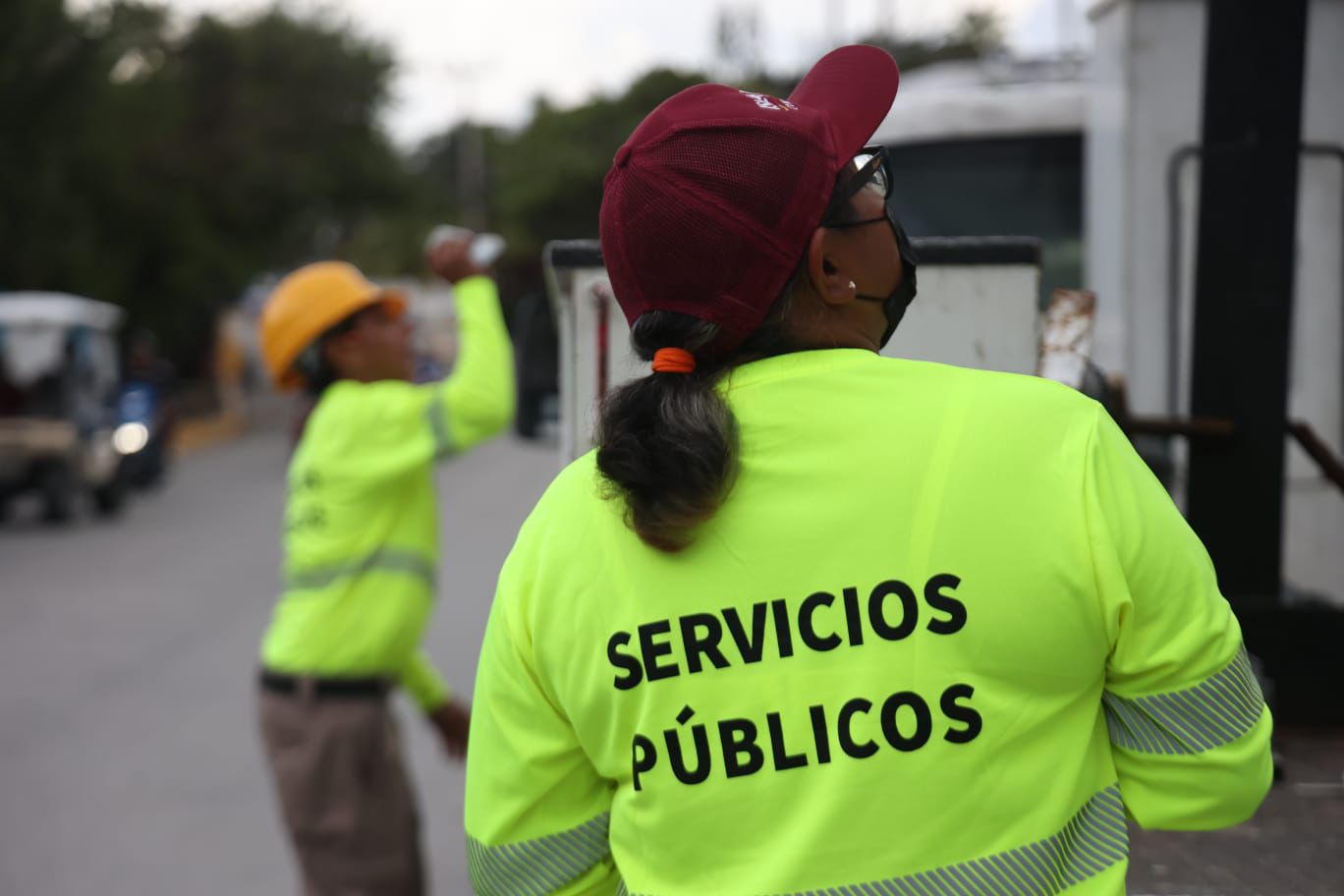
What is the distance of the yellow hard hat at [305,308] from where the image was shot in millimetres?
4305

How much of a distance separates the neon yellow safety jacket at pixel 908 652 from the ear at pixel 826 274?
0.08 m

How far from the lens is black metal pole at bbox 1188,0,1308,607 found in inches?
116

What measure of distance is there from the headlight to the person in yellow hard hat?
48.0 feet

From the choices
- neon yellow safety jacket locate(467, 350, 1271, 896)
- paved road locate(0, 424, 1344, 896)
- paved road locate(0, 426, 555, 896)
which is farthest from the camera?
paved road locate(0, 426, 555, 896)

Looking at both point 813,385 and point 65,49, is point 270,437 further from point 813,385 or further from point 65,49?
point 813,385

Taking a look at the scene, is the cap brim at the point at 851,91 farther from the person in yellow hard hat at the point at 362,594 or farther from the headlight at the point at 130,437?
the headlight at the point at 130,437

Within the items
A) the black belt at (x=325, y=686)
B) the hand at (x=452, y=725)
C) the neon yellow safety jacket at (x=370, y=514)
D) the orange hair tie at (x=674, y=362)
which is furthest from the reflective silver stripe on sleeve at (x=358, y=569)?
the orange hair tie at (x=674, y=362)

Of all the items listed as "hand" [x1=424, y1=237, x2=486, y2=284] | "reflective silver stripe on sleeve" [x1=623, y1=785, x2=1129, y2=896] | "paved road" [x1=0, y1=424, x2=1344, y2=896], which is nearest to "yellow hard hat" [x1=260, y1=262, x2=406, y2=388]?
"hand" [x1=424, y1=237, x2=486, y2=284]

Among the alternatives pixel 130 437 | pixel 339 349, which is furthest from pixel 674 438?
pixel 130 437

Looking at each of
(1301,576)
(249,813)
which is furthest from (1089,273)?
(249,813)

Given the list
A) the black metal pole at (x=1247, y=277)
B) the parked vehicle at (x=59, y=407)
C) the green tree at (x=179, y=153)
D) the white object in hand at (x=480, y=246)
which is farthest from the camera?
the green tree at (x=179, y=153)

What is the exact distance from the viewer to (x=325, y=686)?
4070 mm

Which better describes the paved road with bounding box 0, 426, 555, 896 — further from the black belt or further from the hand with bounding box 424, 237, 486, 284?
the hand with bounding box 424, 237, 486, 284

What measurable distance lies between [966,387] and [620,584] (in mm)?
420
